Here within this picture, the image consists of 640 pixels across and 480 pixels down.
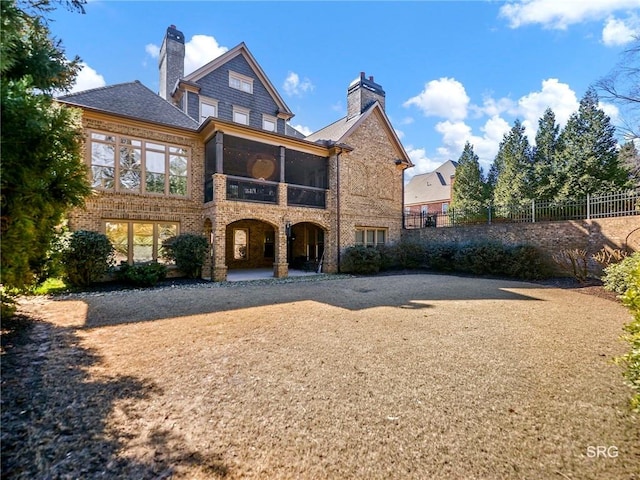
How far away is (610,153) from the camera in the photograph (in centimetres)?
1888

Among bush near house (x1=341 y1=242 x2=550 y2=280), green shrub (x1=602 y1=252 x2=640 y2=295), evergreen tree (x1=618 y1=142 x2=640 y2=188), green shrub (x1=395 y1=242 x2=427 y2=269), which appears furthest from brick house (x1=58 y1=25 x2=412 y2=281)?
evergreen tree (x1=618 y1=142 x2=640 y2=188)

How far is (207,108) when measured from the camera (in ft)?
50.9

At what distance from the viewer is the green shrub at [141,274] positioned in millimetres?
10141

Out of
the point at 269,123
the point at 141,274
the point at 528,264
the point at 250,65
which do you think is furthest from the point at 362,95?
the point at 141,274

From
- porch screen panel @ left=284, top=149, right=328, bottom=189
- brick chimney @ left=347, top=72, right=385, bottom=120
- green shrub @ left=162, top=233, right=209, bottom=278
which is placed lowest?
green shrub @ left=162, top=233, right=209, bottom=278

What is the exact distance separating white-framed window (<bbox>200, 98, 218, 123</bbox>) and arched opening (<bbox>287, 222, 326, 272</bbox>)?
7408mm

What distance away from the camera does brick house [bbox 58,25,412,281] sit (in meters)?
11.3

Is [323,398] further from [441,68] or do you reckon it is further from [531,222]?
[441,68]

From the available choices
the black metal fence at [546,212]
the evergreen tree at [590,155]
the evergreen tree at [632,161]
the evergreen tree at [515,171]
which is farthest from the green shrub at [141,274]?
the evergreen tree at [590,155]

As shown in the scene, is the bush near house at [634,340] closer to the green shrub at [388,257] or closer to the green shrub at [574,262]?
the green shrub at [574,262]

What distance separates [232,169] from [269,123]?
381cm

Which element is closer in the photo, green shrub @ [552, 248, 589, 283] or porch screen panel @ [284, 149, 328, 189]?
green shrub @ [552, 248, 589, 283]

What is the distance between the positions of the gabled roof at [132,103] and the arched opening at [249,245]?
6.12 meters

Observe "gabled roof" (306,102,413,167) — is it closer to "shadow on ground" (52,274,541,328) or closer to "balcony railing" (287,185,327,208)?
"balcony railing" (287,185,327,208)
